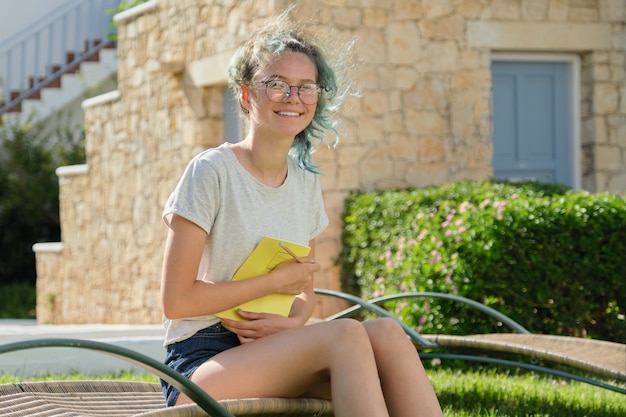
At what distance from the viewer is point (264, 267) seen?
3197 millimetres

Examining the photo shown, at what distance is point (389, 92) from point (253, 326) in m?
6.03

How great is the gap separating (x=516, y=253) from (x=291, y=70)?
12.7ft

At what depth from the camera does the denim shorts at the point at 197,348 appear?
3.10m

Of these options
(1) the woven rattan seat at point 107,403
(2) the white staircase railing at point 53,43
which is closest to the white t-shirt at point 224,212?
(1) the woven rattan seat at point 107,403

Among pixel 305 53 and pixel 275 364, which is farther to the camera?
pixel 305 53

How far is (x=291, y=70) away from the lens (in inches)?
124

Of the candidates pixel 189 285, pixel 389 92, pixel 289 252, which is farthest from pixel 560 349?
pixel 389 92

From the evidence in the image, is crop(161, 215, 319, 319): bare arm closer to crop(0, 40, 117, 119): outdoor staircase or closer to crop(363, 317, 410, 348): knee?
crop(363, 317, 410, 348): knee

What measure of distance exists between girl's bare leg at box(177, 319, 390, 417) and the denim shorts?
0.27 ft

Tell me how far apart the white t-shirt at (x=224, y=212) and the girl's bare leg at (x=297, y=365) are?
0.19 metres

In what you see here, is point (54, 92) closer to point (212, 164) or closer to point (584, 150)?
point (584, 150)

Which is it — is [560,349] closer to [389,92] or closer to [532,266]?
[532,266]

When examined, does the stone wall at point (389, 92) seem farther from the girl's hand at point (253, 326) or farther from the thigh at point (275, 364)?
the thigh at point (275, 364)

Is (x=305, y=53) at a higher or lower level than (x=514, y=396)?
higher
